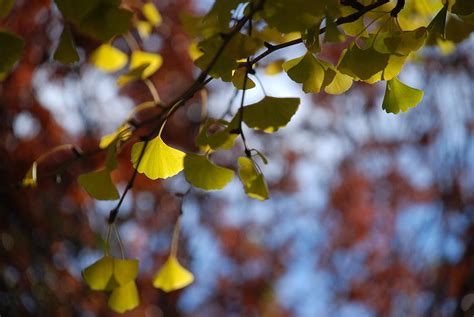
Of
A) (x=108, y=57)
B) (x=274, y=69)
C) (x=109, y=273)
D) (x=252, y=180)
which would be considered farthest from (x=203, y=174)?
(x=108, y=57)

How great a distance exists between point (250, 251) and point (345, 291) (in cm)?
66

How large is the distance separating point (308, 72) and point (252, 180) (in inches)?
4.4

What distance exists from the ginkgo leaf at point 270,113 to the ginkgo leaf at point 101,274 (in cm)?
23

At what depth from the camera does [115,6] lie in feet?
1.57

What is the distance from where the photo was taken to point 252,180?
19.9 inches

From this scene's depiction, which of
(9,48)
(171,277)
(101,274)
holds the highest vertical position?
(9,48)

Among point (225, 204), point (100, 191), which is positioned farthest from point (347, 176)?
point (100, 191)

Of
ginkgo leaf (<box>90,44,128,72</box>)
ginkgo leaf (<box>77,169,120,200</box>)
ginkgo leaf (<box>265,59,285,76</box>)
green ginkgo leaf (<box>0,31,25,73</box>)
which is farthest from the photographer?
ginkgo leaf (<box>90,44,128,72</box>)

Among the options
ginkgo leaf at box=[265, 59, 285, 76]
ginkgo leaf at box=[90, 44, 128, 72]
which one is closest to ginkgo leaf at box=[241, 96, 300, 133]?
ginkgo leaf at box=[265, 59, 285, 76]

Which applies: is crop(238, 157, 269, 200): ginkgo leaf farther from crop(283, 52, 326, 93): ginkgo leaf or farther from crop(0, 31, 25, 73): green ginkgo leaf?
crop(0, 31, 25, 73): green ginkgo leaf

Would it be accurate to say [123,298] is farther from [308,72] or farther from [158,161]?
[308,72]

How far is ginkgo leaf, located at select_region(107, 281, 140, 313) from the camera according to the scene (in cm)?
62

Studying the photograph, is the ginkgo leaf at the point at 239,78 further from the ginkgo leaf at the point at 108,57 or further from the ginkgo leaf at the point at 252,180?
the ginkgo leaf at the point at 108,57

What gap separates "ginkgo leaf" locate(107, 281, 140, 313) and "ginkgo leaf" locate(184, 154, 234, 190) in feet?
0.62
